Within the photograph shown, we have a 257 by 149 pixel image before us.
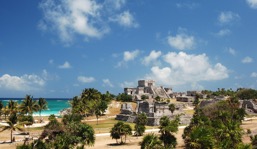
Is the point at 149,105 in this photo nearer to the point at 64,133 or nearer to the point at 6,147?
the point at 6,147

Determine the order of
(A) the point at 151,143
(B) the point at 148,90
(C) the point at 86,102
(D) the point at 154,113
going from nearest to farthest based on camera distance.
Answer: (A) the point at 151,143
(D) the point at 154,113
(C) the point at 86,102
(B) the point at 148,90

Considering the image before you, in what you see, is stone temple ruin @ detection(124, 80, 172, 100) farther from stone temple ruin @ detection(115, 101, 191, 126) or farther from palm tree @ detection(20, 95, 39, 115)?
palm tree @ detection(20, 95, 39, 115)

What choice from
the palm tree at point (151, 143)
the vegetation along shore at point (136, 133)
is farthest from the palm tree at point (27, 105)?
the palm tree at point (151, 143)

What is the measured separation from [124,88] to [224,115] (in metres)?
114

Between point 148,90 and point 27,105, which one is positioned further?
point 148,90

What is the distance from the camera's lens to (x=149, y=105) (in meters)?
93.2

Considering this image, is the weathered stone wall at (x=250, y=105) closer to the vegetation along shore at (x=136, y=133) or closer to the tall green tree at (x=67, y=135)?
the vegetation along shore at (x=136, y=133)

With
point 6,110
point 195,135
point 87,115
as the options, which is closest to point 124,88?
Answer: point 87,115

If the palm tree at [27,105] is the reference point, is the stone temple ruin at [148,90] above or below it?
above

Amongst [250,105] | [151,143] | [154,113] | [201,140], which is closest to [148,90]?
[250,105]

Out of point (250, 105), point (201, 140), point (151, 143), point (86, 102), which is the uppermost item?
point (86, 102)

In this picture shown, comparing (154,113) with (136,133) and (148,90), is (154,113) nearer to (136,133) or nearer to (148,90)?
(136,133)

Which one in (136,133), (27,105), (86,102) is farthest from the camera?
(86,102)

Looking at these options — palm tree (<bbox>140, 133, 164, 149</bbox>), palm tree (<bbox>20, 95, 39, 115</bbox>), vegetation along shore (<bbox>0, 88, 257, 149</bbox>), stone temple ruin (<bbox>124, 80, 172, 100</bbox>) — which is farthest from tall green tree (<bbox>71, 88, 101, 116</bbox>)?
palm tree (<bbox>140, 133, 164, 149</bbox>)
